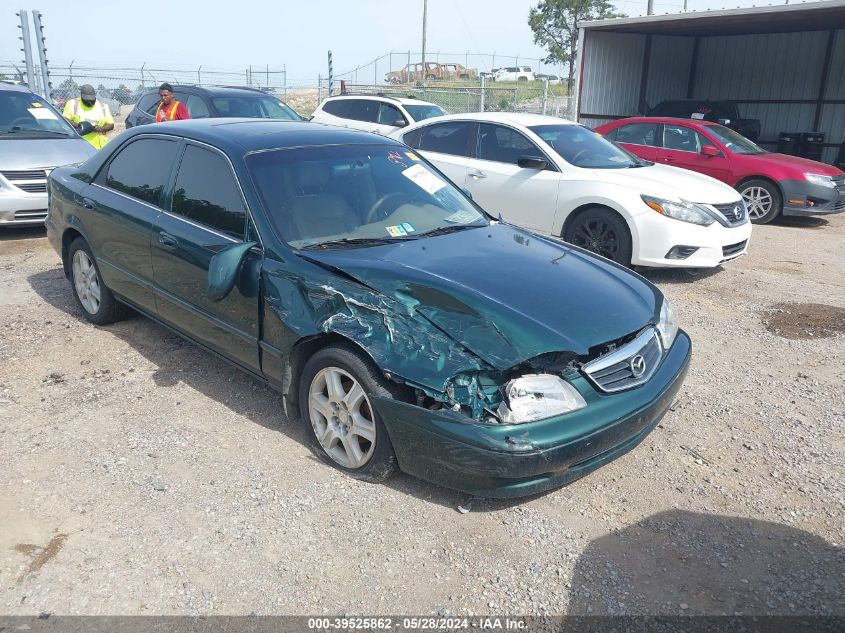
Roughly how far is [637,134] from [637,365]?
9077mm

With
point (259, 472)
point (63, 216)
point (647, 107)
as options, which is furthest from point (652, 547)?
point (647, 107)

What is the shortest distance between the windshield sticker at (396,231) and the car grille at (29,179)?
20.0ft

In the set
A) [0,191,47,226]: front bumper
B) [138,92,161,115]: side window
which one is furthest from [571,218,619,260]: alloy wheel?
[138,92,161,115]: side window

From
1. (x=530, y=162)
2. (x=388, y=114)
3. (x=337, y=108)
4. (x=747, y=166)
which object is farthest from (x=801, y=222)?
(x=337, y=108)

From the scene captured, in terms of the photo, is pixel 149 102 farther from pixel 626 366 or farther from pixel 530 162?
pixel 626 366

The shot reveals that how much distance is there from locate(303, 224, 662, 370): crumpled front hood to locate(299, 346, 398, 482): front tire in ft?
1.24

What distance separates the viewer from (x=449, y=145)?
8375 millimetres

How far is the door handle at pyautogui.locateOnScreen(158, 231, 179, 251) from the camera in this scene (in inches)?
169

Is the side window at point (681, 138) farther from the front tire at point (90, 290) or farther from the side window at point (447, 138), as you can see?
the front tire at point (90, 290)

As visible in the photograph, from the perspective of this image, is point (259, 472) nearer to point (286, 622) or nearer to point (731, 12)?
point (286, 622)

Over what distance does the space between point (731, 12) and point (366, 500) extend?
1430 cm

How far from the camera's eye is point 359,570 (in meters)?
2.88

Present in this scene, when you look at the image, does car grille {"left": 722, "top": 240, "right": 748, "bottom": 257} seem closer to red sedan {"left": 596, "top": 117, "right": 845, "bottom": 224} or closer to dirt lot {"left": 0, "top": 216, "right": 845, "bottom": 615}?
dirt lot {"left": 0, "top": 216, "right": 845, "bottom": 615}

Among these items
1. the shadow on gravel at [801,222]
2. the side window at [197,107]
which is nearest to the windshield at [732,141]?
the shadow on gravel at [801,222]
